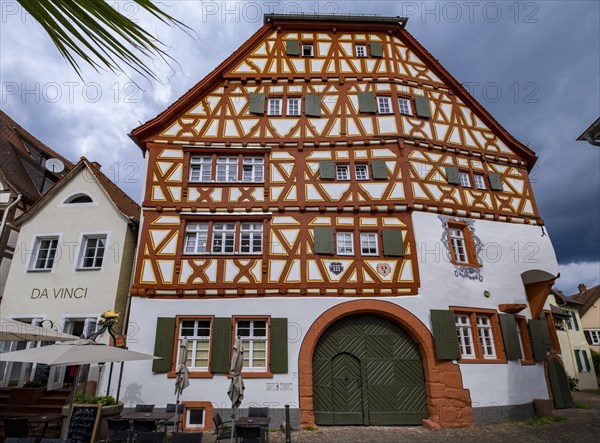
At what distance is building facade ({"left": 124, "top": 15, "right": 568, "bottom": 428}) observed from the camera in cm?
1216

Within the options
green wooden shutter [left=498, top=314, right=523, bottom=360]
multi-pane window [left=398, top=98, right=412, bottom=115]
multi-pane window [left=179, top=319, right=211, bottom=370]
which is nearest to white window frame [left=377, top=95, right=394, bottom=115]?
multi-pane window [left=398, top=98, right=412, bottom=115]

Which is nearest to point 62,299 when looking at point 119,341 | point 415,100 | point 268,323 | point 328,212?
point 119,341

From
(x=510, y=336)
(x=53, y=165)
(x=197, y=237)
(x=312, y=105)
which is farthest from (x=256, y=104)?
(x=510, y=336)

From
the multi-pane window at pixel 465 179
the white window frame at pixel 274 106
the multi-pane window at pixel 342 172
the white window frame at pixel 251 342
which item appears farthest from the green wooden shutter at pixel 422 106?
the white window frame at pixel 251 342

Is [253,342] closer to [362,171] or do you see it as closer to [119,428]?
[119,428]

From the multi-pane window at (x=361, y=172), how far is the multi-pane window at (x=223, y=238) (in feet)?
15.1

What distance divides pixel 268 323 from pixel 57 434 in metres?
5.90

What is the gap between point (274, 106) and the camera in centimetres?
1566

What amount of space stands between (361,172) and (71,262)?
33.4 ft

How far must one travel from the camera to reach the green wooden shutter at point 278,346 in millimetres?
11930

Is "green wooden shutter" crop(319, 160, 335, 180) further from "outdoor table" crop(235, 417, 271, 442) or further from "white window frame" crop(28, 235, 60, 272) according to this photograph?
"white window frame" crop(28, 235, 60, 272)

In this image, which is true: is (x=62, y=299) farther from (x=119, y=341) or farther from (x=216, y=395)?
(x=216, y=395)

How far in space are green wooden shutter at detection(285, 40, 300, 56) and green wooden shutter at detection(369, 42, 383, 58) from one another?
9.60ft

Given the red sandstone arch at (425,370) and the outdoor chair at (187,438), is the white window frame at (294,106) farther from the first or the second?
the outdoor chair at (187,438)
